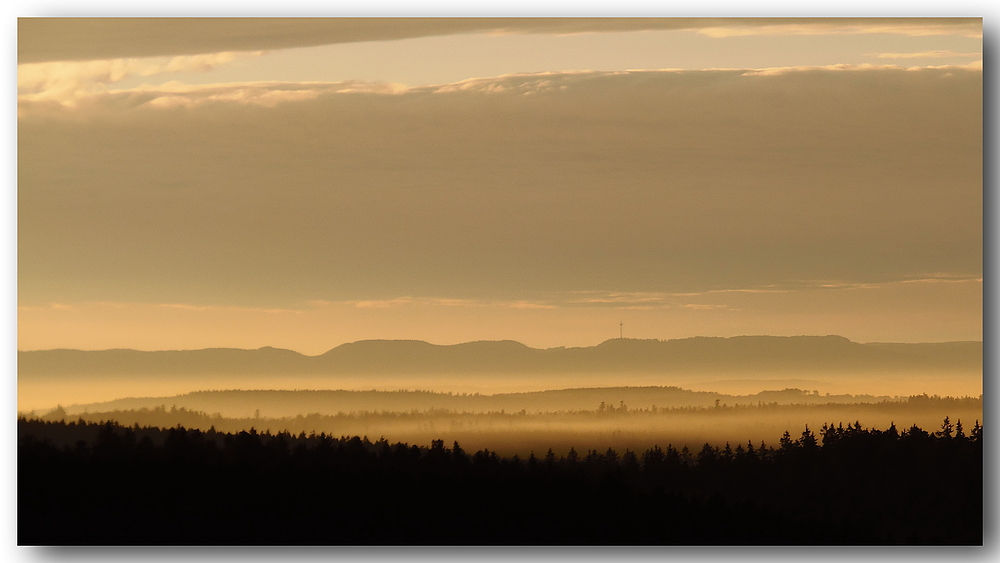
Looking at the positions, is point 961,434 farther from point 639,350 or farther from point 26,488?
point 26,488

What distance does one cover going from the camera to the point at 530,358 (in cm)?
577

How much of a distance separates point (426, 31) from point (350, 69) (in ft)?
1.80

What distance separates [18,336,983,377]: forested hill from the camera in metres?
5.72

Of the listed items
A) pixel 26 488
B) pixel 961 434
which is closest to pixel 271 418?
pixel 26 488

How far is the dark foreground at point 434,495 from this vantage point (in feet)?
18.8

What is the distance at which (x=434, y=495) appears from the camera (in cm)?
575

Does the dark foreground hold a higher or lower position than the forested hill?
lower

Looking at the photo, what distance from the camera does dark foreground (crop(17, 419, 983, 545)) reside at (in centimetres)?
572

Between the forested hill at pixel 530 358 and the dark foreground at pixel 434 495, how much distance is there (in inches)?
16.1

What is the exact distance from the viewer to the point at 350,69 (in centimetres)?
580

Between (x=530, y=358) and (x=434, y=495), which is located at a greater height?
(x=530, y=358)

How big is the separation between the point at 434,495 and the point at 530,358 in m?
1.06

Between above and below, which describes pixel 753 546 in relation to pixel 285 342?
below

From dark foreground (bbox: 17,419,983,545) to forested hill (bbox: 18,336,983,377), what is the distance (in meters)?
0.41
